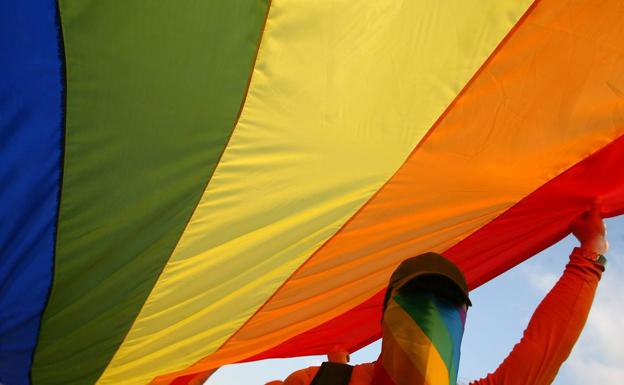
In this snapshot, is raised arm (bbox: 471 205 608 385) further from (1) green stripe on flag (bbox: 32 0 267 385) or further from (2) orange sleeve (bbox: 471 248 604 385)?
(1) green stripe on flag (bbox: 32 0 267 385)

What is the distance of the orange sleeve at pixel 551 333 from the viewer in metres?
1.42

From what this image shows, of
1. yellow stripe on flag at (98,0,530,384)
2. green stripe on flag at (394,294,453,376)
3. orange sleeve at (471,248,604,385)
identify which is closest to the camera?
green stripe on flag at (394,294,453,376)

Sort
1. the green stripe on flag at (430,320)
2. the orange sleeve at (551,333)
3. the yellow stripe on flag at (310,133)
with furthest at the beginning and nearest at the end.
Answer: the yellow stripe on flag at (310,133), the orange sleeve at (551,333), the green stripe on flag at (430,320)

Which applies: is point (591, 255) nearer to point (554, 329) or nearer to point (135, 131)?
point (554, 329)

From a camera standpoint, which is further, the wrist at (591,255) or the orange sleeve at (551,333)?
the wrist at (591,255)

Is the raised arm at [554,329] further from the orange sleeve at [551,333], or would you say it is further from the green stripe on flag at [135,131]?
the green stripe on flag at [135,131]

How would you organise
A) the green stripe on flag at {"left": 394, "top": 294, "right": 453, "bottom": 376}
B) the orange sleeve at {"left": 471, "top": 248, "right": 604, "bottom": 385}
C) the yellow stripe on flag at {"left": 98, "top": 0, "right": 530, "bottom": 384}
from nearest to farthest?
the green stripe on flag at {"left": 394, "top": 294, "right": 453, "bottom": 376} → the orange sleeve at {"left": 471, "top": 248, "right": 604, "bottom": 385} → the yellow stripe on flag at {"left": 98, "top": 0, "right": 530, "bottom": 384}

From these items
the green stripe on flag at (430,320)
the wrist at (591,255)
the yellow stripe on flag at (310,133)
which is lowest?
the green stripe on flag at (430,320)

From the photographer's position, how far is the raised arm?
4.66 ft

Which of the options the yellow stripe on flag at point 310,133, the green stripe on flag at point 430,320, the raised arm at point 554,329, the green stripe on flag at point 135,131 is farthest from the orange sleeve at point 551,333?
the green stripe on flag at point 135,131

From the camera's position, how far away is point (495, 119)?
186cm

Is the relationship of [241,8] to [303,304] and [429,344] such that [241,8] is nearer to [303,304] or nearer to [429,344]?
[429,344]

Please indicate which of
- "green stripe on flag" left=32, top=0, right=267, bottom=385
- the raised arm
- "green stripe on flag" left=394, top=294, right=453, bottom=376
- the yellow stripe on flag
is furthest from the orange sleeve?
"green stripe on flag" left=32, top=0, right=267, bottom=385

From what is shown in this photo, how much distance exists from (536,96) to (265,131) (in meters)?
0.83
